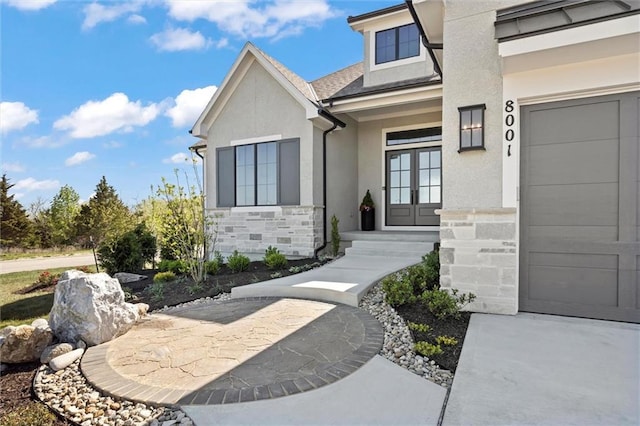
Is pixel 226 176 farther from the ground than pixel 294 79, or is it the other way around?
pixel 294 79

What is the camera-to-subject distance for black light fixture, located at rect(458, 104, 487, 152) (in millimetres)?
4672

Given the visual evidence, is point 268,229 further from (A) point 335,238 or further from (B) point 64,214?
(B) point 64,214

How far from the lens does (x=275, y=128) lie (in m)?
9.21

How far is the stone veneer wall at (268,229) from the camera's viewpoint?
8852 millimetres

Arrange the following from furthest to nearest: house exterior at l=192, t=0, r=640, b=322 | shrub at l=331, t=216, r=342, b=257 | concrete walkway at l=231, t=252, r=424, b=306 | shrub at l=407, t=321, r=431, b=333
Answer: shrub at l=331, t=216, r=342, b=257
concrete walkway at l=231, t=252, r=424, b=306
house exterior at l=192, t=0, r=640, b=322
shrub at l=407, t=321, r=431, b=333

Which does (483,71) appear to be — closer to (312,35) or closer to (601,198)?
(601,198)

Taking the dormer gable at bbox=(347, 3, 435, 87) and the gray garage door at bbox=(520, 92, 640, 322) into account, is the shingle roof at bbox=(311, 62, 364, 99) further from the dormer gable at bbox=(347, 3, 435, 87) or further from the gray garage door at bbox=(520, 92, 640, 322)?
the gray garage door at bbox=(520, 92, 640, 322)

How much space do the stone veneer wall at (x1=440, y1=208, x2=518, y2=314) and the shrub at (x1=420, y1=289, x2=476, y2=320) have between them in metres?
0.16

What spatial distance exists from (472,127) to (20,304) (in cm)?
900

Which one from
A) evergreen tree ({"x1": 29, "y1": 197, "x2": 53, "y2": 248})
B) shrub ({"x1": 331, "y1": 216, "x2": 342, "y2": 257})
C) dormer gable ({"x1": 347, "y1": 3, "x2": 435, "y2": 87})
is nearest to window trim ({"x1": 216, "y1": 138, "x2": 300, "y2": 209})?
shrub ({"x1": 331, "y1": 216, "x2": 342, "y2": 257})

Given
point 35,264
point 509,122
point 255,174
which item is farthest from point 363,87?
point 35,264

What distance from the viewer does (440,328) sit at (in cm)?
407

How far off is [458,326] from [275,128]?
22.9 ft

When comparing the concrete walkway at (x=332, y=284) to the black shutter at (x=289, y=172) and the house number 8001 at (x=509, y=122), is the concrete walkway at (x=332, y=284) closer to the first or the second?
the black shutter at (x=289, y=172)
